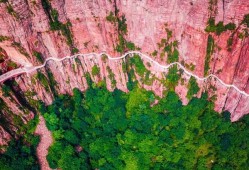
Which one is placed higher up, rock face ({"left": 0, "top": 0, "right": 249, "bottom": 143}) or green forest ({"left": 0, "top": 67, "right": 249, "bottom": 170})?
rock face ({"left": 0, "top": 0, "right": 249, "bottom": 143})

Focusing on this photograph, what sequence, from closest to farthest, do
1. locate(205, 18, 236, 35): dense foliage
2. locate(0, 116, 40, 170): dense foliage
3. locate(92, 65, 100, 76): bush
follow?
locate(205, 18, 236, 35): dense foliage < locate(0, 116, 40, 170): dense foliage < locate(92, 65, 100, 76): bush

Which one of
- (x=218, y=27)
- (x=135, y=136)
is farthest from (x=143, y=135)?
(x=218, y=27)

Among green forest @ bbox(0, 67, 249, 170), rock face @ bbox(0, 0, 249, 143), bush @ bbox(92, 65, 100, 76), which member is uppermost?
rock face @ bbox(0, 0, 249, 143)

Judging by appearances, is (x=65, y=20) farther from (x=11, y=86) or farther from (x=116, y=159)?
(x=116, y=159)

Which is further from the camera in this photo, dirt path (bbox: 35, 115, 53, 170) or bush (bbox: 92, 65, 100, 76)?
bush (bbox: 92, 65, 100, 76)

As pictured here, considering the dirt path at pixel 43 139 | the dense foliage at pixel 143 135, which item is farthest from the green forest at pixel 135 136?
the dirt path at pixel 43 139

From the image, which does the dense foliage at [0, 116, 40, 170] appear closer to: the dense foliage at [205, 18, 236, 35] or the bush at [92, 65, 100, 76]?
the bush at [92, 65, 100, 76]

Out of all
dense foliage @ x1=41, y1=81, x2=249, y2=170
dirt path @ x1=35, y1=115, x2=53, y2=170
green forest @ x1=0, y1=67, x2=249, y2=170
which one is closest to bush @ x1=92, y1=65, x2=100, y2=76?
green forest @ x1=0, y1=67, x2=249, y2=170

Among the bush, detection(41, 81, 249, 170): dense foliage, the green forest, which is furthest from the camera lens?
the bush
